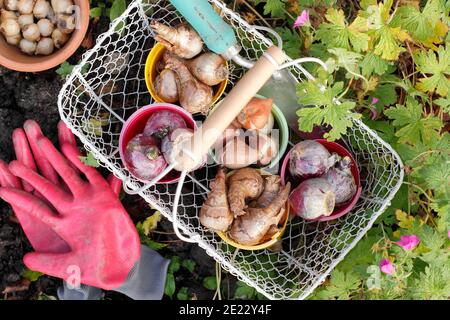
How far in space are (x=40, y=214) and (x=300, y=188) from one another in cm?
65

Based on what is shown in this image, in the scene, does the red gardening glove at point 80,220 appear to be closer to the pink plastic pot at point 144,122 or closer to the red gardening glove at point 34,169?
the red gardening glove at point 34,169

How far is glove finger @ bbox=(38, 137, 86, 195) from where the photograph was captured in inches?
52.7

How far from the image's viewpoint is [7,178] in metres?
1.37

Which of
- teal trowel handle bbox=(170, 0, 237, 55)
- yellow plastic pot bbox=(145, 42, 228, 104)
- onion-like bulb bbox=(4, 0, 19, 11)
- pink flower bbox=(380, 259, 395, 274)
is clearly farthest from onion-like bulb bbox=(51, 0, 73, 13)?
pink flower bbox=(380, 259, 395, 274)

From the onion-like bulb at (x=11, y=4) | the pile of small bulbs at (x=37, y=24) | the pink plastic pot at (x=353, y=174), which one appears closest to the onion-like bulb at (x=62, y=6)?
the pile of small bulbs at (x=37, y=24)

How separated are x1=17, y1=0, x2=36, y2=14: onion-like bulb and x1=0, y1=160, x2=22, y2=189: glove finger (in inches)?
15.4

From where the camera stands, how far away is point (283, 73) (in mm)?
1271

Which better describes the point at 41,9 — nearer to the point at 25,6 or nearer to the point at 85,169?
the point at 25,6

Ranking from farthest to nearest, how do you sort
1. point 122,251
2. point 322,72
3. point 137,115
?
point 122,251 → point 137,115 → point 322,72

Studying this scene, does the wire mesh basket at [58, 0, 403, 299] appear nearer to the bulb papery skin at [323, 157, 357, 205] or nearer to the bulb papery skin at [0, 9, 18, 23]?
the bulb papery skin at [323, 157, 357, 205]

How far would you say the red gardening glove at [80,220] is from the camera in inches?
52.1

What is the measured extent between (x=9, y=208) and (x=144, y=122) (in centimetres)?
48
